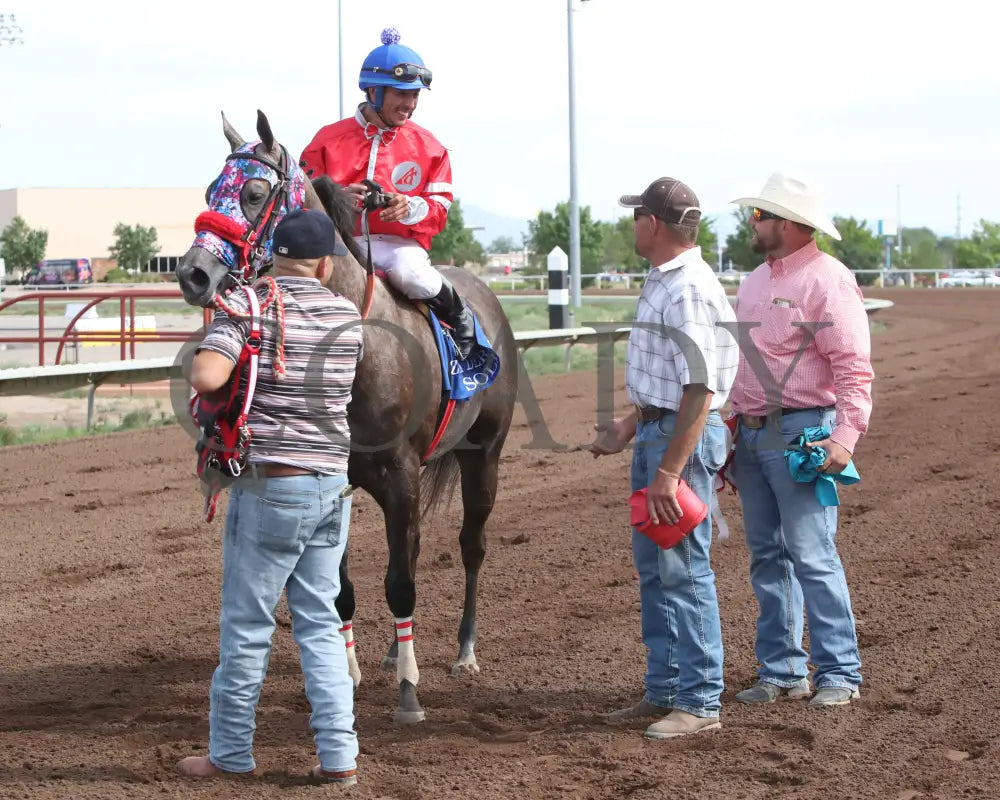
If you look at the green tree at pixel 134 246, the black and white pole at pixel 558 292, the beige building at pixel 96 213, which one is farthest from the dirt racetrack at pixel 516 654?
the beige building at pixel 96 213

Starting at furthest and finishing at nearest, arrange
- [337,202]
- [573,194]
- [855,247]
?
1. [855,247]
2. [573,194]
3. [337,202]

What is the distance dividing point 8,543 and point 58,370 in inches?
110

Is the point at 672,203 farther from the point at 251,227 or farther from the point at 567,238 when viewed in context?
the point at 567,238

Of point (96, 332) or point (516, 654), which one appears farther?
point (96, 332)

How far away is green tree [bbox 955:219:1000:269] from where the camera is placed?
83875 mm

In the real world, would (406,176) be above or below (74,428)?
above

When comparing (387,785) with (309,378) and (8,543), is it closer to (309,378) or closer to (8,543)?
(309,378)

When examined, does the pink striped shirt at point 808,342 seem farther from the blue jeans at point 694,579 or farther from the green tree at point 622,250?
the green tree at point 622,250

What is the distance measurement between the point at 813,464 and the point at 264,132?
232 centimetres

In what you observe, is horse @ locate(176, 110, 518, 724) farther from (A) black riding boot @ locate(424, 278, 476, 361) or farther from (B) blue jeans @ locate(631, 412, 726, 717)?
(B) blue jeans @ locate(631, 412, 726, 717)

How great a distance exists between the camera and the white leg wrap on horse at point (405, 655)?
15.0ft

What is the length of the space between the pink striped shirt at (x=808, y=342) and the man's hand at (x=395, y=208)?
56.0 inches

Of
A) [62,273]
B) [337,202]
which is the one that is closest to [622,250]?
[62,273]

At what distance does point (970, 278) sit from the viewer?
166ft
